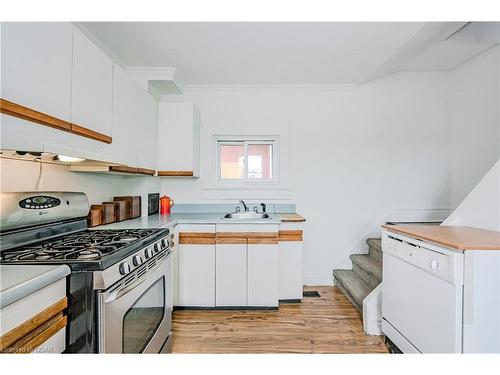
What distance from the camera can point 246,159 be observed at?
133 inches

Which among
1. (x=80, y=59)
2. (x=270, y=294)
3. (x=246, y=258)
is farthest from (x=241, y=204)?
(x=80, y=59)

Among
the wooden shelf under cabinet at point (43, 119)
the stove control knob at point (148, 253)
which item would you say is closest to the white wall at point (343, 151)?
the stove control knob at point (148, 253)

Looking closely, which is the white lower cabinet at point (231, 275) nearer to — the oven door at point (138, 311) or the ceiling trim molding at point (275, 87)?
the oven door at point (138, 311)

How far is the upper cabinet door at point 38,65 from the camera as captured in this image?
104 centimetres

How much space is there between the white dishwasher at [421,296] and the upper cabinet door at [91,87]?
2075 mm

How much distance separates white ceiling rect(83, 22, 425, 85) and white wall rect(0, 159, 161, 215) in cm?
114

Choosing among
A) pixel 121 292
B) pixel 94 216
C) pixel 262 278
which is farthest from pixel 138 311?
pixel 262 278

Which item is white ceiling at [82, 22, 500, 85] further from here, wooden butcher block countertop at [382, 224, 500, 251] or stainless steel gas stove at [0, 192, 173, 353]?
wooden butcher block countertop at [382, 224, 500, 251]

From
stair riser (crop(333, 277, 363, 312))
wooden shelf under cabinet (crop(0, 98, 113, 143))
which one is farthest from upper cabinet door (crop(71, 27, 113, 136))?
stair riser (crop(333, 277, 363, 312))

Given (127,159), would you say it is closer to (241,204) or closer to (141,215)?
(141,215)

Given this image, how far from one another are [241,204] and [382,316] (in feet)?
5.94

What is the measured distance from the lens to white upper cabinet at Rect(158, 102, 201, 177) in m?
2.90

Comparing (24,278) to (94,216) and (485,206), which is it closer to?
(94,216)

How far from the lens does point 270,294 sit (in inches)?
101
